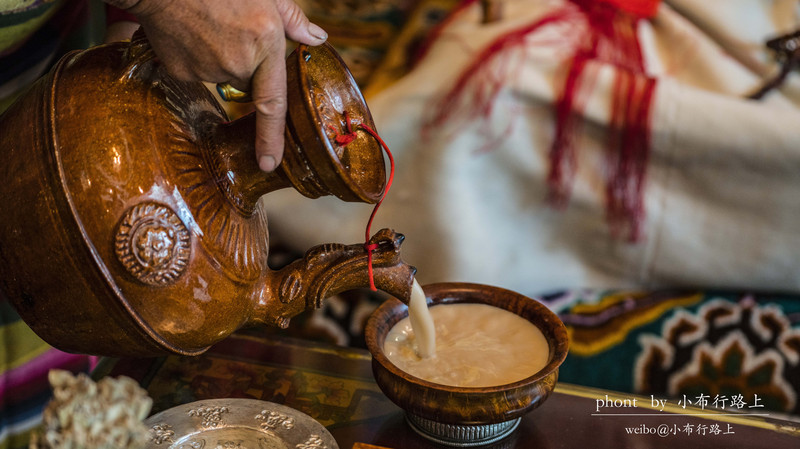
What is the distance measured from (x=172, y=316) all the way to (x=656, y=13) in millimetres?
1475

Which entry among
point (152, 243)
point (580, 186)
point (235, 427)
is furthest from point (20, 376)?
point (580, 186)

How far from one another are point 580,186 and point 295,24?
1.03 meters

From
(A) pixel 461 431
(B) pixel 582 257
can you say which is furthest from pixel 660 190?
(A) pixel 461 431

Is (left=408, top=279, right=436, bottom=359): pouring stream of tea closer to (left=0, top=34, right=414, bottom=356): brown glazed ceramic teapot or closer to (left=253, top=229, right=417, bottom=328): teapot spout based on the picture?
(left=253, top=229, right=417, bottom=328): teapot spout

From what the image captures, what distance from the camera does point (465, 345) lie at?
1029mm

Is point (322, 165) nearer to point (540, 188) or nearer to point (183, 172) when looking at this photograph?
point (183, 172)

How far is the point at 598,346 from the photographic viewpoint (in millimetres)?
→ 1666

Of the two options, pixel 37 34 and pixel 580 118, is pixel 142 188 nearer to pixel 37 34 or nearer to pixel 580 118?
pixel 37 34

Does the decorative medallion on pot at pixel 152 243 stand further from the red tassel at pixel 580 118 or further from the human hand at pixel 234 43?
the red tassel at pixel 580 118

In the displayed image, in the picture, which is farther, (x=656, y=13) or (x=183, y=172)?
(x=656, y=13)


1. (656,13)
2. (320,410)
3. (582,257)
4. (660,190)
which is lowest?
(582,257)

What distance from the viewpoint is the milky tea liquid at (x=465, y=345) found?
97cm

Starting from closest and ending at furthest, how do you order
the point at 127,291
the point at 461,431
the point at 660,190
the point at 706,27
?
the point at 127,291
the point at 461,431
the point at 660,190
the point at 706,27

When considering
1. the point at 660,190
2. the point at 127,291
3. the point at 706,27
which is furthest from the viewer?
the point at 706,27
